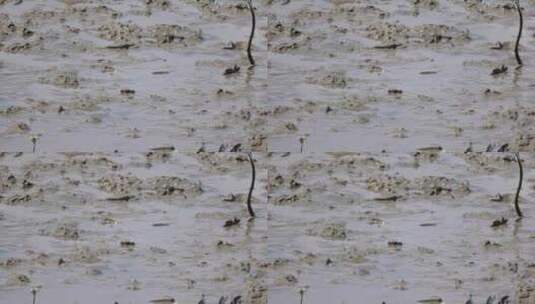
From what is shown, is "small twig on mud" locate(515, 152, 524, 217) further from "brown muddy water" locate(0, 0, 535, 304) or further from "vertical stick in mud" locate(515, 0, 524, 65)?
"vertical stick in mud" locate(515, 0, 524, 65)

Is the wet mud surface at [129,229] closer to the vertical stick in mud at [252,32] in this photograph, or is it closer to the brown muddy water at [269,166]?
the brown muddy water at [269,166]

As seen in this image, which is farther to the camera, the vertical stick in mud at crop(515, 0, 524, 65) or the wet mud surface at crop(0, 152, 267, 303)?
the vertical stick in mud at crop(515, 0, 524, 65)

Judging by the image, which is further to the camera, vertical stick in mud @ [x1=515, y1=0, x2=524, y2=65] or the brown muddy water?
vertical stick in mud @ [x1=515, y1=0, x2=524, y2=65]

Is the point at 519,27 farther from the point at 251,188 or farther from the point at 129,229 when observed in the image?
the point at 129,229

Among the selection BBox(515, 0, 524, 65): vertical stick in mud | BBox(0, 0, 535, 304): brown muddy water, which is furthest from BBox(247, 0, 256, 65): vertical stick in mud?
BBox(515, 0, 524, 65): vertical stick in mud

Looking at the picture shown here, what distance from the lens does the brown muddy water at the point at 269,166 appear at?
13.4 ft

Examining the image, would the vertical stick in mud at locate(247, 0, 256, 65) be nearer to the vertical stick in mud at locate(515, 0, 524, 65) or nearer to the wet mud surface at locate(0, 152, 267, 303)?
the wet mud surface at locate(0, 152, 267, 303)

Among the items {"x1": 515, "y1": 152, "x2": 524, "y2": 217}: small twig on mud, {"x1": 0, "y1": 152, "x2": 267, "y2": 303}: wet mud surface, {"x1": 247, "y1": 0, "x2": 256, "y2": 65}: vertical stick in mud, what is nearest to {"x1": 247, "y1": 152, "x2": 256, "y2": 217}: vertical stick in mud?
{"x1": 0, "y1": 152, "x2": 267, "y2": 303}: wet mud surface

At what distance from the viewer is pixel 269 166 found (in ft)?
13.6

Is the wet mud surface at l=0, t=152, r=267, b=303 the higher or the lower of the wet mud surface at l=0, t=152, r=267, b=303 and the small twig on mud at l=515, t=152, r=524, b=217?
the lower

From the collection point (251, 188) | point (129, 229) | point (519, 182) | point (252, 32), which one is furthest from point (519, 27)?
point (129, 229)

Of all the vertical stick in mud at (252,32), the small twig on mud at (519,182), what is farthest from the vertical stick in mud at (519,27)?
the vertical stick in mud at (252,32)

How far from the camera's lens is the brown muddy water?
407 cm

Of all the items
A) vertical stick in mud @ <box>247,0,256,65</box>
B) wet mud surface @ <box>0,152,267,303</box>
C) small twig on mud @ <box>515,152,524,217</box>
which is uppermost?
vertical stick in mud @ <box>247,0,256,65</box>
